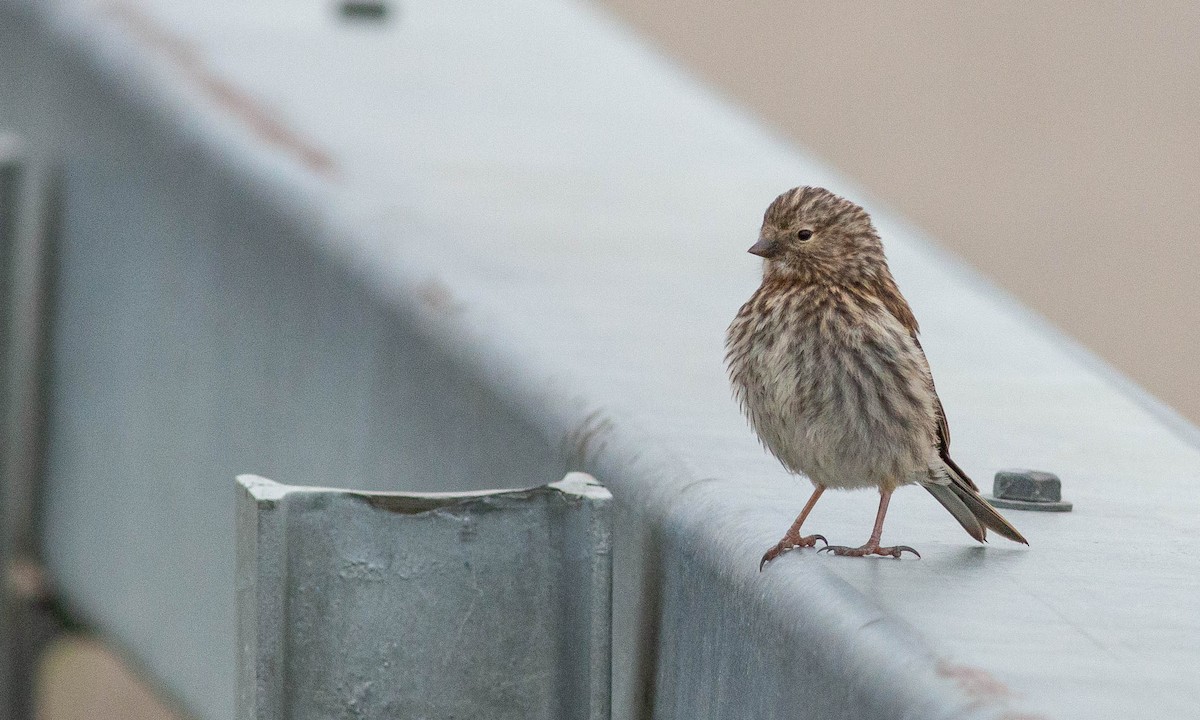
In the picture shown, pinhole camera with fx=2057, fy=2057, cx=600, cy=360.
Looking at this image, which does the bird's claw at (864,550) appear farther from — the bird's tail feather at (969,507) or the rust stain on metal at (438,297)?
the rust stain on metal at (438,297)

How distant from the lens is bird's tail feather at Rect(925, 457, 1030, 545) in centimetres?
390

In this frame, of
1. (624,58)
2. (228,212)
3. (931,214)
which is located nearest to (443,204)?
(228,212)

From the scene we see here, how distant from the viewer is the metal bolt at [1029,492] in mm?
4223

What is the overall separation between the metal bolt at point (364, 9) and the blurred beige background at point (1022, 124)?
5541 mm

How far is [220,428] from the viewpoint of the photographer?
20.8ft

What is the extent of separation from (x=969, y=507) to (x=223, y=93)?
408cm

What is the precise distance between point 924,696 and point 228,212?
13.1 feet

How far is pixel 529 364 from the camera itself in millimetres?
5094

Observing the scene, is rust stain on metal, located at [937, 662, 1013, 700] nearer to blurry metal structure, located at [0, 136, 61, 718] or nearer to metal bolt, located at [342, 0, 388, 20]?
blurry metal structure, located at [0, 136, 61, 718]

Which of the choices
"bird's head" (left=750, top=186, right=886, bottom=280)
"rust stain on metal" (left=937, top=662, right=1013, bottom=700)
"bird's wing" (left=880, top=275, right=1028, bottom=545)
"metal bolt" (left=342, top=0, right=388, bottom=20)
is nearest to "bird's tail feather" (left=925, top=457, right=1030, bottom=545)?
"bird's wing" (left=880, top=275, right=1028, bottom=545)

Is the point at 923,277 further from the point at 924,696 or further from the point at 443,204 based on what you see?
the point at 924,696

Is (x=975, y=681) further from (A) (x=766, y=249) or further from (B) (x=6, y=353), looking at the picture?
(B) (x=6, y=353)

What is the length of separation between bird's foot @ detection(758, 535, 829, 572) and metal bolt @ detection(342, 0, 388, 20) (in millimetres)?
5949

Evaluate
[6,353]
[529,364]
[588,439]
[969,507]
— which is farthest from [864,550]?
[6,353]
